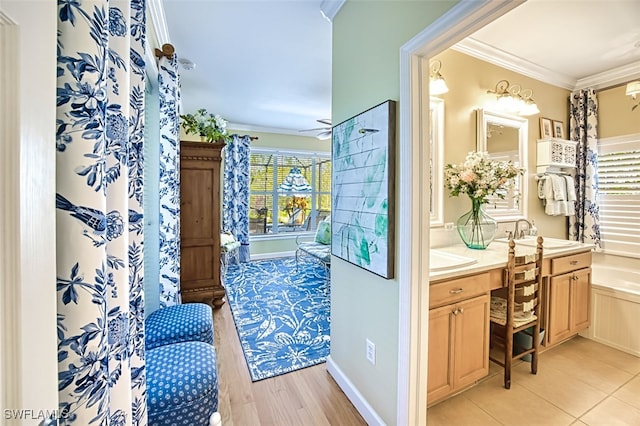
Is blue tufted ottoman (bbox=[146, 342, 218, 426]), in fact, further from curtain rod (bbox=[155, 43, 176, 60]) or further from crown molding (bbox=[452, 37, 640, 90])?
crown molding (bbox=[452, 37, 640, 90])

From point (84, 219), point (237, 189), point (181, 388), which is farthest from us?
point (237, 189)

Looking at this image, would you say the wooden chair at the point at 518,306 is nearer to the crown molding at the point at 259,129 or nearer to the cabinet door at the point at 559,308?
the cabinet door at the point at 559,308

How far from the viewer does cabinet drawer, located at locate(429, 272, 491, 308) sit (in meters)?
1.59

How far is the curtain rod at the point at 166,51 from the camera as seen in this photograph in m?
2.23

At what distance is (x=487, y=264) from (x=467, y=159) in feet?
3.01

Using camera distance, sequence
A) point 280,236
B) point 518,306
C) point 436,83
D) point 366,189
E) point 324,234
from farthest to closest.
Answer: point 280,236 < point 324,234 < point 436,83 < point 518,306 < point 366,189

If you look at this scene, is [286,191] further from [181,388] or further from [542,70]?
[181,388]

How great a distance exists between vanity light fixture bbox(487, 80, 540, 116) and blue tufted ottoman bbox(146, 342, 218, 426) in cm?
308

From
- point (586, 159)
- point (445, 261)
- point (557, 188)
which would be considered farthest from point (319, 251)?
point (586, 159)

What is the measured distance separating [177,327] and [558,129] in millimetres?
4061

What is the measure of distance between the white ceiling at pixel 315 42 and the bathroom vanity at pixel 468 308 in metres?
1.73

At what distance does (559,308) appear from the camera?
2.32 metres

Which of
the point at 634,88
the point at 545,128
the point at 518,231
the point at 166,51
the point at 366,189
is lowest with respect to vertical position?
the point at 518,231

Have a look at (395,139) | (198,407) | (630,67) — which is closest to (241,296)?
(198,407)
